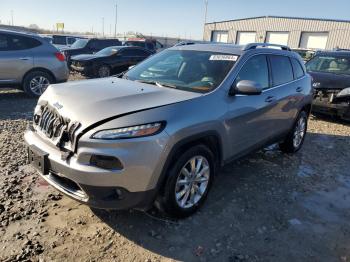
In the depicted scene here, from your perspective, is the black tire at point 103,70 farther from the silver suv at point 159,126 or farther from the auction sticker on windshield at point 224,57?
the auction sticker on windshield at point 224,57

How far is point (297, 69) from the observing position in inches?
222

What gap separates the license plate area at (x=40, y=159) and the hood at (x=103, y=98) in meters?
0.41

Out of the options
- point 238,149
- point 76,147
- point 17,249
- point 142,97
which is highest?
point 142,97

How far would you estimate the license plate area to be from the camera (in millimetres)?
3078

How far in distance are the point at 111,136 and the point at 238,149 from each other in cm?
182

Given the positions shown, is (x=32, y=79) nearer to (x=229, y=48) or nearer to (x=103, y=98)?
(x=229, y=48)

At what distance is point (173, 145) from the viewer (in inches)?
119

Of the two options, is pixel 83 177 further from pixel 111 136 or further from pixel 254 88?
pixel 254 88

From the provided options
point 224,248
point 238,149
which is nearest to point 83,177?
point 224,248

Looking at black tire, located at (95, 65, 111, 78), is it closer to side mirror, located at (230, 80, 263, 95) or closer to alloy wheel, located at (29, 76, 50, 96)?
alloy wheel, located at (29, 76, 50, 96)

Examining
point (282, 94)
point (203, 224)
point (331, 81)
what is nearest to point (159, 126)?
point (203, 224)

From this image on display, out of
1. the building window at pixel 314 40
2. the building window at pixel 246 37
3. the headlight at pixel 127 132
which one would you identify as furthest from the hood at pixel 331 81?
the building window at pixel 246 37


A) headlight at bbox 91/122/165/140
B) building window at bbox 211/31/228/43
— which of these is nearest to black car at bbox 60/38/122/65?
headlight at bbox 91/122/165/140

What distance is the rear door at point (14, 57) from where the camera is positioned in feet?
27.2
